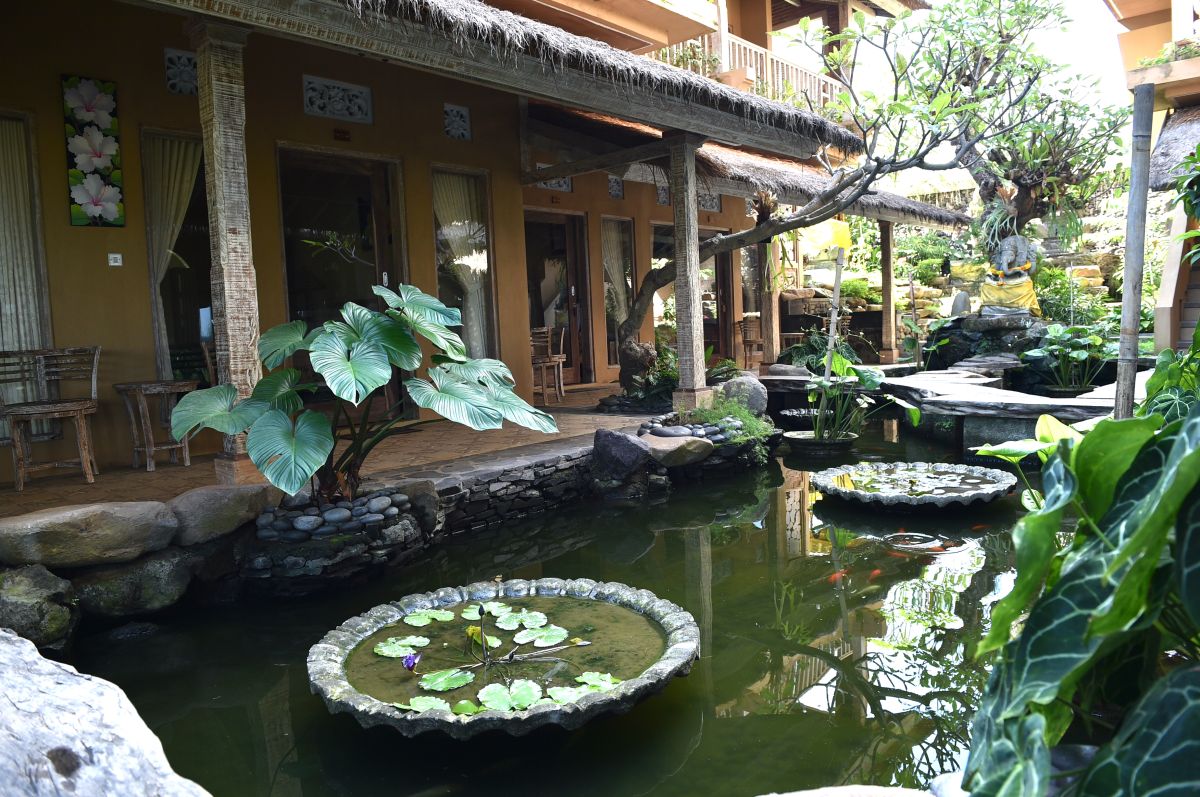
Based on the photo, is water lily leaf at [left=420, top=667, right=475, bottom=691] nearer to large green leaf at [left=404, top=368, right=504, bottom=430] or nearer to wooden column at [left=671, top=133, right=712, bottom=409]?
large green leaf at [left=404, top=368, right=504, bottom=430]

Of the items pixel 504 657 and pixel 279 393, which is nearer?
pixel 504 657

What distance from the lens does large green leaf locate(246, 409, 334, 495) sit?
3428 millimetres

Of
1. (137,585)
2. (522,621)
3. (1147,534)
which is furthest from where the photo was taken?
(137,585)

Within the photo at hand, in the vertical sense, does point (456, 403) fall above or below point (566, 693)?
above

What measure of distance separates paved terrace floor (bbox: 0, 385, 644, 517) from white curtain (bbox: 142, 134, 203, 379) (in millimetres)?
908

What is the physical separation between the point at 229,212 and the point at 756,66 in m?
9.28

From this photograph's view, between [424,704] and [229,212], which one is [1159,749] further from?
[229,212]

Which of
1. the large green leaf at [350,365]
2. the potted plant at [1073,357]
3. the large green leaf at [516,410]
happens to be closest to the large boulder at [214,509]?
the large green leaf at [350,365]

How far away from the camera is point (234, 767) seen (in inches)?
99.4

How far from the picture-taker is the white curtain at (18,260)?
16.2 ft

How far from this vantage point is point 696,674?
3.01 meters

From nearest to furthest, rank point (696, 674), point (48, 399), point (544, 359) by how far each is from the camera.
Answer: point (696, 674) → point (48, 399) → point (544, 359)

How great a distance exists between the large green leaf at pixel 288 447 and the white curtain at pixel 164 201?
7.89 ft

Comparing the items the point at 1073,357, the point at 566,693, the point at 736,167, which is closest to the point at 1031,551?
the point at 566,693
